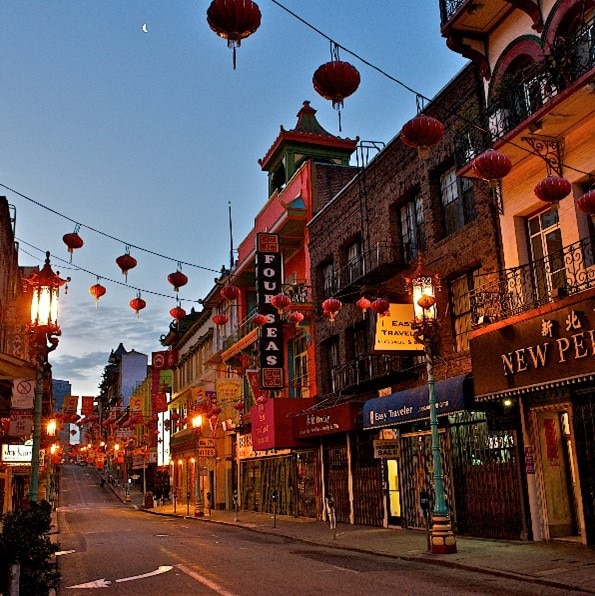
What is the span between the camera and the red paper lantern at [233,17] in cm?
812

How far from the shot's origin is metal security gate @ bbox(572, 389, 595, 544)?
14594mm

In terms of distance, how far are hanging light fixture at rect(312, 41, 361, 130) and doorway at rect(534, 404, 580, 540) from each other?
384 inches

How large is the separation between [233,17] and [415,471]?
15.9 meters

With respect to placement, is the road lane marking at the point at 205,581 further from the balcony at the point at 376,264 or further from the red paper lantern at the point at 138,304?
the balcony at the point at 376,264

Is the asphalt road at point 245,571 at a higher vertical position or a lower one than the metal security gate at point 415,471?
lower

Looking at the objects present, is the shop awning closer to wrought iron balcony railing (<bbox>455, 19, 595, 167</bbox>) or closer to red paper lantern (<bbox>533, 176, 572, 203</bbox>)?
red paper lantern (<bbox>533, 176, 572, 203</bbox>)

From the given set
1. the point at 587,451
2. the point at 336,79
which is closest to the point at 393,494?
the point at 587,451

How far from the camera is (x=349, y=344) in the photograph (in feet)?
85.7

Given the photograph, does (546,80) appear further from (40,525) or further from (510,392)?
(40,525)

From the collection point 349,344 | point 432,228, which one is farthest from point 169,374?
point 432,228

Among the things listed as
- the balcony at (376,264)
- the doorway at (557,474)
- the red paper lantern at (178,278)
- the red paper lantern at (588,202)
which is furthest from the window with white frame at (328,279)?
the red paper lantern at (588,202)

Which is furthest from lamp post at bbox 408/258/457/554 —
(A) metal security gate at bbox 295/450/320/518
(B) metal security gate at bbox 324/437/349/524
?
(A) metal security gate at bbox 295/450/320/518

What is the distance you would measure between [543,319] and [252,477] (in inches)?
989

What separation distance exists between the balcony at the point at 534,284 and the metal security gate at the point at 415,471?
446cm
